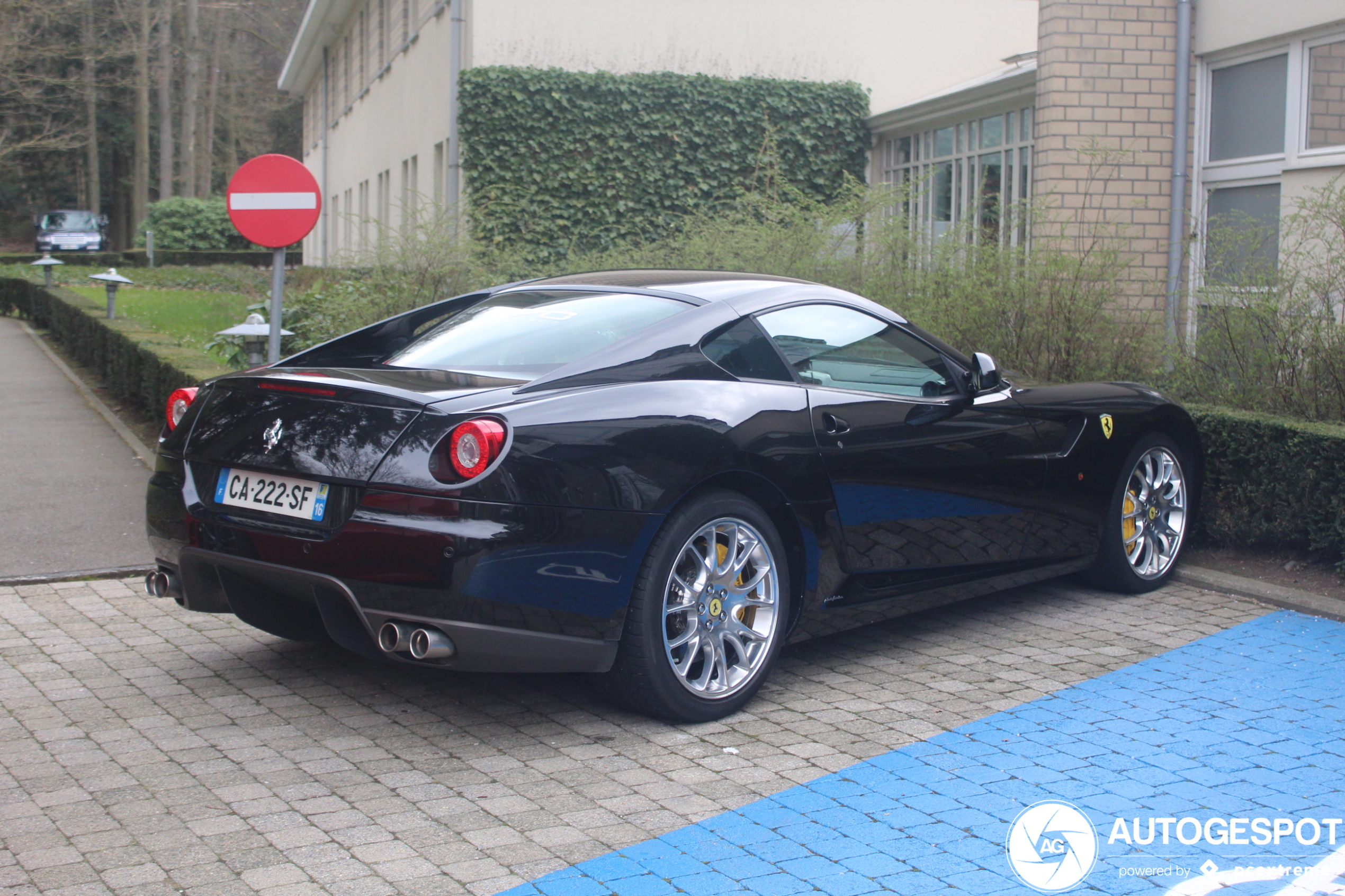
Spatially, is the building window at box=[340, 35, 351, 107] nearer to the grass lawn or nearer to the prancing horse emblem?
the grass lawn

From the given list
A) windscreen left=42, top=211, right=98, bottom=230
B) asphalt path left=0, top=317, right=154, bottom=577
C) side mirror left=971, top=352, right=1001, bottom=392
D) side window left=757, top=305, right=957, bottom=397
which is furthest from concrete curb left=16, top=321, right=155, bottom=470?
windscreen left=42, top=211, right=98, bottom=230

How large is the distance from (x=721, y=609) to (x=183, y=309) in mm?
26198

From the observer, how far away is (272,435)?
427 cm

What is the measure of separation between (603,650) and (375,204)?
2499 centimetres

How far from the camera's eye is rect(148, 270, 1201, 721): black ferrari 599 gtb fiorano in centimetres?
394

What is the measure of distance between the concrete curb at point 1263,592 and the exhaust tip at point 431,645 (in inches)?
166

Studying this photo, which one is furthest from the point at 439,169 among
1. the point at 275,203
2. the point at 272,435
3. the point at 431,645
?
the point at 431,645

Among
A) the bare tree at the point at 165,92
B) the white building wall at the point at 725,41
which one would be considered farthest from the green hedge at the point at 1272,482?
the bare tree at the point at 165,92

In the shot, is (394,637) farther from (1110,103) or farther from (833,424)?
(1110,103)

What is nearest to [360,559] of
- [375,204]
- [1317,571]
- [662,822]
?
[662,822]

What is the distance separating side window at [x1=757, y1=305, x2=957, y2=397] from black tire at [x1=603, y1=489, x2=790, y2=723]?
29.0 inches

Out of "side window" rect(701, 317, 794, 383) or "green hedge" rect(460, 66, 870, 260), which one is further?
"green hedge" rect(460, 66, 870, 260)

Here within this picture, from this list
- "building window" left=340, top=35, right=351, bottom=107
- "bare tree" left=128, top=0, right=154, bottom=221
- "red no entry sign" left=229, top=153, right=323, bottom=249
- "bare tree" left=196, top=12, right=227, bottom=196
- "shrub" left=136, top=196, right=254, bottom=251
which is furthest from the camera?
"bare tree" left=196, top=12, right=227, bottom=196

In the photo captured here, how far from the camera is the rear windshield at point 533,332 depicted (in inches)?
180
